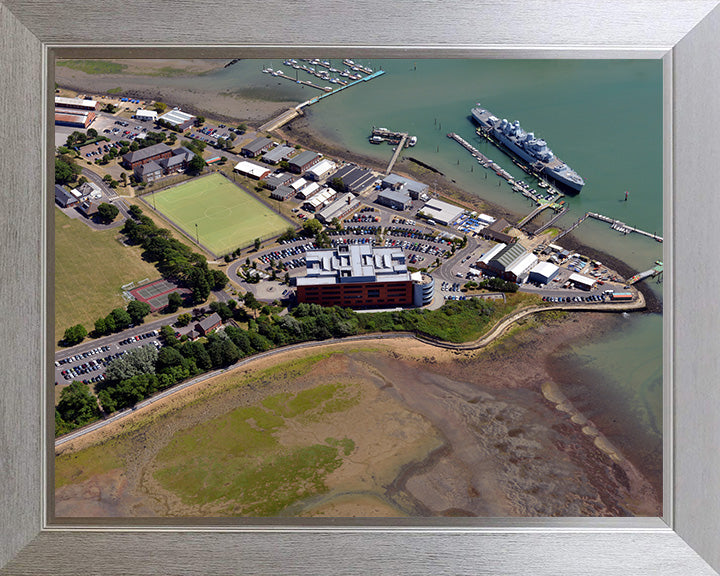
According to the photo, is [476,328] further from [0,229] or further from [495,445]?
[0,229]

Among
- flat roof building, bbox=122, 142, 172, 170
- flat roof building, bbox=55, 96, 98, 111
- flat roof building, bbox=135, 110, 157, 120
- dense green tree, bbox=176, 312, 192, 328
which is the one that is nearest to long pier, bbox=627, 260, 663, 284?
dense green tree, bbox=176, 312, 192, 328

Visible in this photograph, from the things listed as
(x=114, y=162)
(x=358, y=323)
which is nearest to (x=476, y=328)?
(x=358, y=323)

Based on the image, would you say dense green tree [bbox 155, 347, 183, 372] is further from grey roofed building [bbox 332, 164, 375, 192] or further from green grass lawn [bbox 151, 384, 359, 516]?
grey roofed building [bbox 332, 164, 375, 192]

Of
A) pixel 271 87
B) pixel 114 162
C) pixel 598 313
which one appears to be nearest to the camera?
pixel 598 313

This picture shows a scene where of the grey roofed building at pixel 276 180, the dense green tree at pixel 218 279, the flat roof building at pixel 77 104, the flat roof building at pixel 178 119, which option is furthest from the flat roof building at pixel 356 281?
the flat roof building at pixel 77 104

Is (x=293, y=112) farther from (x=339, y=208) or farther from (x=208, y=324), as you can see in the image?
(x=208, y=324)

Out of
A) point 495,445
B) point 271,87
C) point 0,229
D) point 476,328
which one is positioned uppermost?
point 271,87

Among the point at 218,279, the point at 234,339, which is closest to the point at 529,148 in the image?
the point at 218,279
